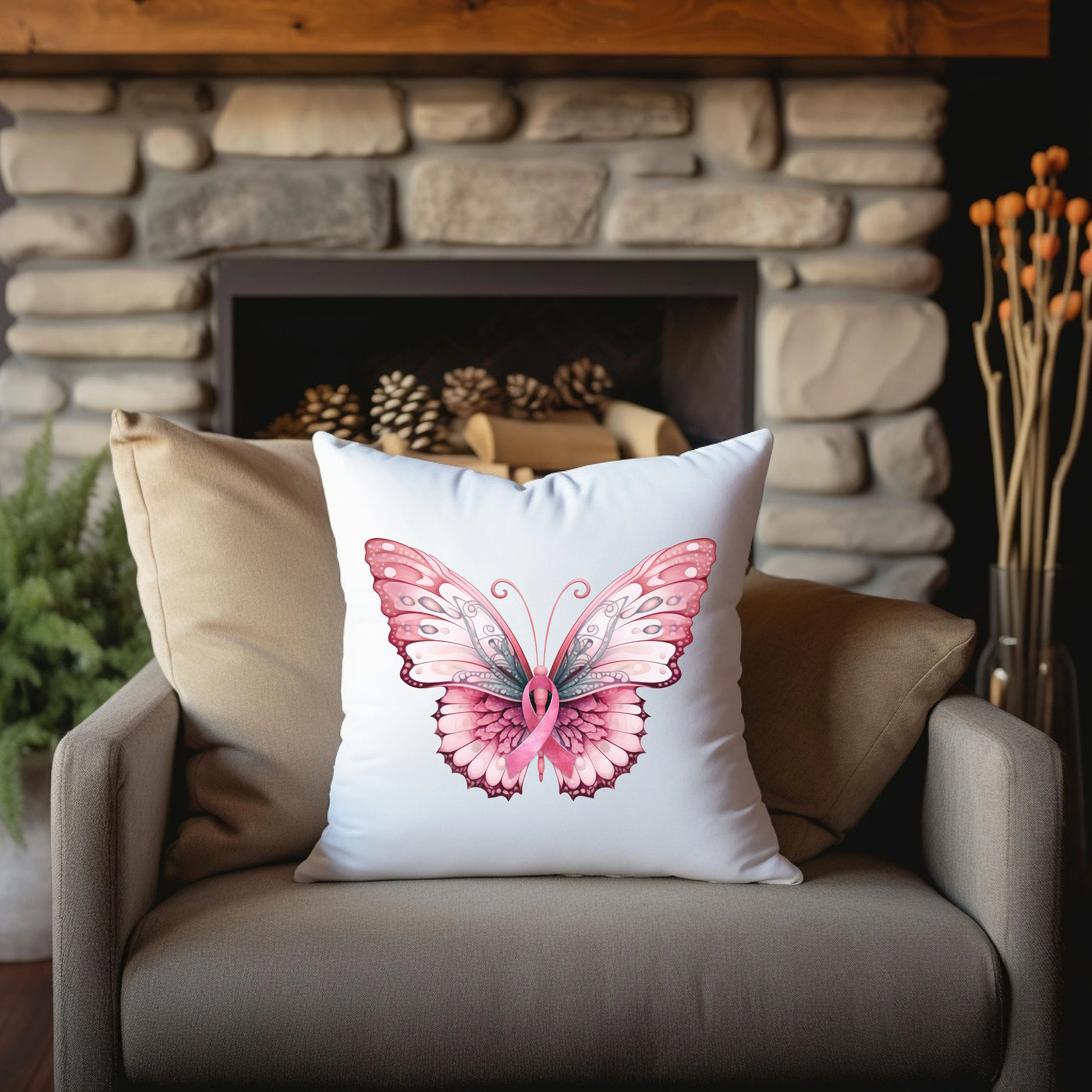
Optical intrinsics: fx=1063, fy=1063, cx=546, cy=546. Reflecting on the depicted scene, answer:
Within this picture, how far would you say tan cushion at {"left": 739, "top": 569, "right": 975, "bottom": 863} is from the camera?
113 cm

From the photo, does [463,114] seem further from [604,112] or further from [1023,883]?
[1023,883]

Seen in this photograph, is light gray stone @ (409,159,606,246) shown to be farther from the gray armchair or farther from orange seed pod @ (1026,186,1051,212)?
the gray armchair

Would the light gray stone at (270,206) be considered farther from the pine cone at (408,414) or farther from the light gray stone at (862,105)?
the light gray stone at (862,105)

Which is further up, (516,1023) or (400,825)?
(400,825)

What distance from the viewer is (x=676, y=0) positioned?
1.88 m

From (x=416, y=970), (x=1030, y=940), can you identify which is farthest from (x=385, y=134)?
(x=1030, y=940)

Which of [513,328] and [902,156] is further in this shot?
[513,328]

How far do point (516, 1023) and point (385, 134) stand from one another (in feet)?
5.33

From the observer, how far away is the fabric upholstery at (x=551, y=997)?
0.91m

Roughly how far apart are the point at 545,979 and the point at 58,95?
1.84 metres

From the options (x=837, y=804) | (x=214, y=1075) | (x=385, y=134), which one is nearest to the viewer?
(x=214, y=1075)

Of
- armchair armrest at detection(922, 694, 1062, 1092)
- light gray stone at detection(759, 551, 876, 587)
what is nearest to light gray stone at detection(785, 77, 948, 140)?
light gray stone at detection(759, 551, 876, 587)

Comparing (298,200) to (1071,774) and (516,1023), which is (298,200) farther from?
(1071,774)

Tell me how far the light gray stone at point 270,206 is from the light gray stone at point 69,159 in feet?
0.24
